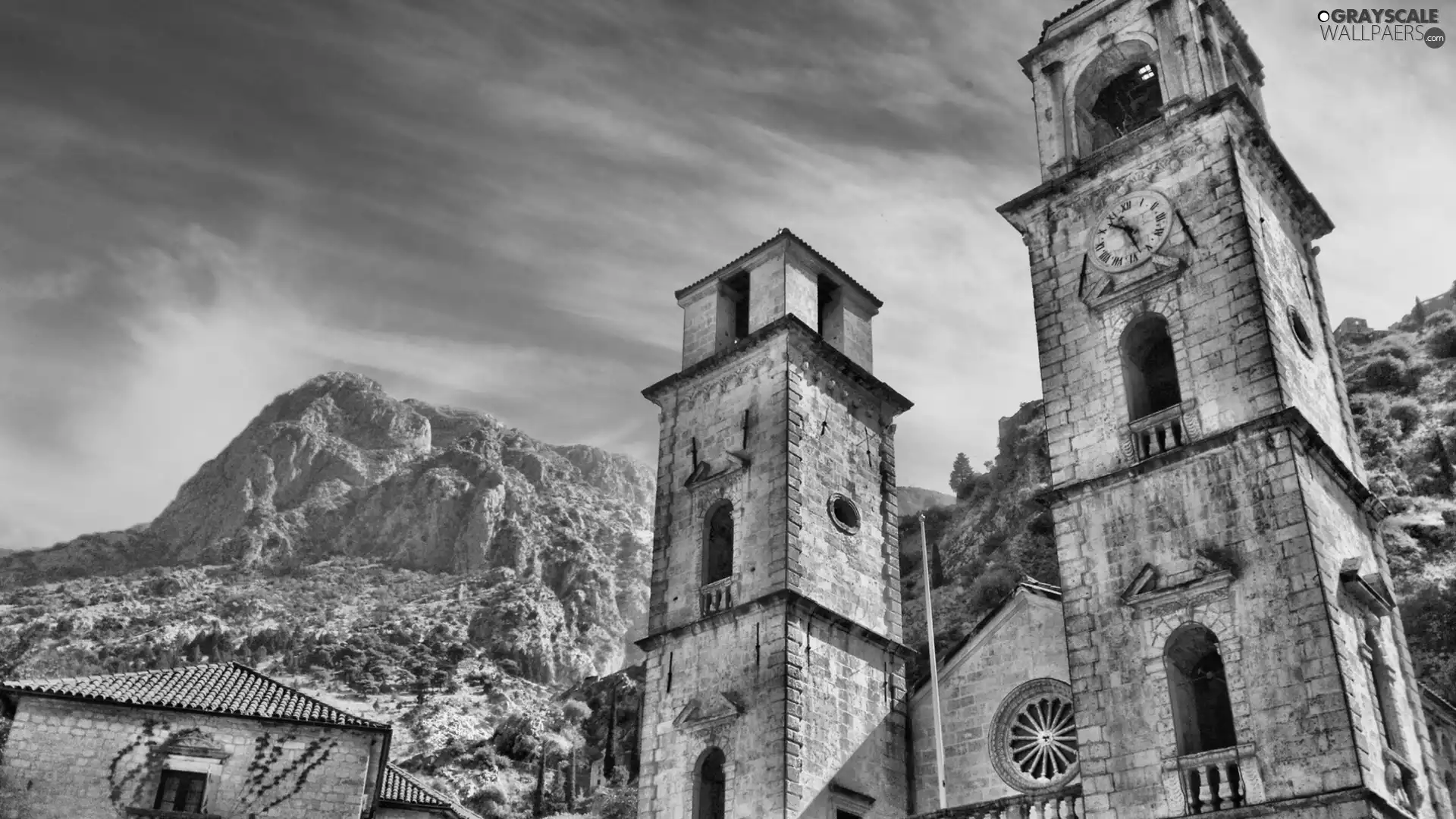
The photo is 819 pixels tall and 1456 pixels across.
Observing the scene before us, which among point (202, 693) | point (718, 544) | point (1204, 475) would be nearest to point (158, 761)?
point (202, 693)

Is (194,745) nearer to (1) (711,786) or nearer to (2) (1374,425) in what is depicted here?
(1) (711,786)

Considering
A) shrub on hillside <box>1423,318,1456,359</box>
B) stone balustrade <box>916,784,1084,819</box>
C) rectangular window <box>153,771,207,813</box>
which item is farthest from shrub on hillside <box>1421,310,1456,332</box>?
rectangular window <box>153,771,207,813</box>

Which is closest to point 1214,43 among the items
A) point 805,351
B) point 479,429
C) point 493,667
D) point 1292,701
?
point 805,351

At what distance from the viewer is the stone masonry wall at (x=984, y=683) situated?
21344 millimetres

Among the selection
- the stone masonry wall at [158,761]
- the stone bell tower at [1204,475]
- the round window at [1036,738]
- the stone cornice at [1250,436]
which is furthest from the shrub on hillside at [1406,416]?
the stone masonry wall at [158,761]

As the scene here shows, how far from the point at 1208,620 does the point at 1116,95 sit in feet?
38.9

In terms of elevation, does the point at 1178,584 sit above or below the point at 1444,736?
above

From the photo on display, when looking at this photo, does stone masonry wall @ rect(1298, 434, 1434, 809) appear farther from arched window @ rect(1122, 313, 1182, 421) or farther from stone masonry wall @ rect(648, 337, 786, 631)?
stone masonry wall @ rect(648, 337, 786, 631)

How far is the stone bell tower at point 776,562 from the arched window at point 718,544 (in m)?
0.04

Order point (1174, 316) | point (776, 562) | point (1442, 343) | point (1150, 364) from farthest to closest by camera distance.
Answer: point (1442, 343) → point (776, 562) → point (1150, 364) → point (1174, 316)

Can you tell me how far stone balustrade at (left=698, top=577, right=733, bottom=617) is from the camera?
23.2 metres

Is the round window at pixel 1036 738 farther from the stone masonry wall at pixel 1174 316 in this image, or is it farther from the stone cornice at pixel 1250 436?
the stone masonry wall at pixel 1174 316

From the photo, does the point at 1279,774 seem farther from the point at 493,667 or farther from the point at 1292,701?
the point at 493,667

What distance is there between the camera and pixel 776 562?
891 inches
